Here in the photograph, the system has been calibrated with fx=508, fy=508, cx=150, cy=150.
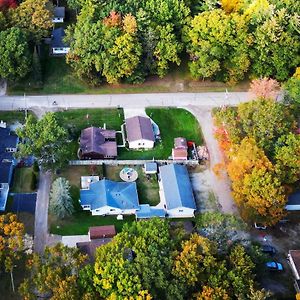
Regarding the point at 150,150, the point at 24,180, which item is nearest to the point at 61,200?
the point at 24,180

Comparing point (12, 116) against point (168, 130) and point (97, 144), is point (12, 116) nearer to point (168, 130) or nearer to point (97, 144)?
point (97, 144)

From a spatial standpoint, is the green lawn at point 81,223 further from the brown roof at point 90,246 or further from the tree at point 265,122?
the tree at point 265,122

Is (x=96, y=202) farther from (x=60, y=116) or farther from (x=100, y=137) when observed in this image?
(x=60, y=116)

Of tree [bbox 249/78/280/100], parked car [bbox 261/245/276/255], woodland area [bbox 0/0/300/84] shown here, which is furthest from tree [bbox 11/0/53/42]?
parked car [bbox 261/245/276/255]

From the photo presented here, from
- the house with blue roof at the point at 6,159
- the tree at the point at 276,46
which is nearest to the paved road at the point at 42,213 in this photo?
the house with blue roof at the point at 6,159

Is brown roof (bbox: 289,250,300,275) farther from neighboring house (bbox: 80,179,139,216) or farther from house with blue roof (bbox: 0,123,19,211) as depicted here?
house with blue roof (bbox: 0,123,19,211)
